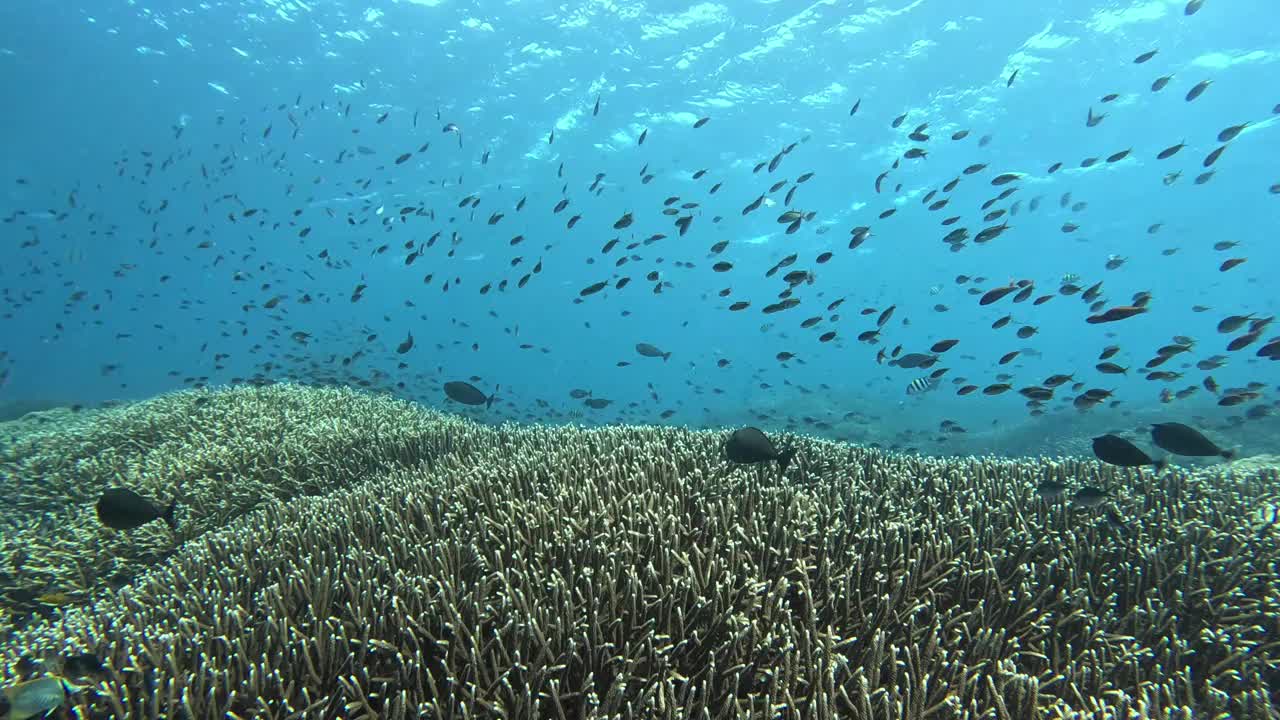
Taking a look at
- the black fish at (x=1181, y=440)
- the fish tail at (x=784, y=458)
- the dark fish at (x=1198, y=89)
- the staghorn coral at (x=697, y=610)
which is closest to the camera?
the staghorn coral at (x=697, y=610)

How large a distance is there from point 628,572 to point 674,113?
116 feet

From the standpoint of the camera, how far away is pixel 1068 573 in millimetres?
3547

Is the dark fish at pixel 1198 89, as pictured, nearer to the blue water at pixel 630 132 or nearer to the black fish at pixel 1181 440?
the blue water at pixel 630 132

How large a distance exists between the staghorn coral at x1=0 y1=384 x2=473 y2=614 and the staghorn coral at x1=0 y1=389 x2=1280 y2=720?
187cm

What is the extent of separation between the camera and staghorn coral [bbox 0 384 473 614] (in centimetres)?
538

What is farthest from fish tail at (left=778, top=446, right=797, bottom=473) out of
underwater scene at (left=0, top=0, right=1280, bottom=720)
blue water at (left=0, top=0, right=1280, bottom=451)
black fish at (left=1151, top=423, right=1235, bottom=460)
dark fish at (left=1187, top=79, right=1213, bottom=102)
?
dark fish at (left=1187, top=79, right=1213, bottom=102)

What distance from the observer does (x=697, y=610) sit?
2875 mm

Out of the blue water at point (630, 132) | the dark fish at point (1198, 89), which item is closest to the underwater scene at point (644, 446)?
the blue water at point (630, 132)

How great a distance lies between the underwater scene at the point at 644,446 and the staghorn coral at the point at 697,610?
30 mm

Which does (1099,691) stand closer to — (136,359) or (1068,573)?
(1068,573)

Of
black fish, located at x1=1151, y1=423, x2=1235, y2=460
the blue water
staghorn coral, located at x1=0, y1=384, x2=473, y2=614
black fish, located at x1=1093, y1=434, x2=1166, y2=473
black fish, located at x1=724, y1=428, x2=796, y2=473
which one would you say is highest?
the blue water

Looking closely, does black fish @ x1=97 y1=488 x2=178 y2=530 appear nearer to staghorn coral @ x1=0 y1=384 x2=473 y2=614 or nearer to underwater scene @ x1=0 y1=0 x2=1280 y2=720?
underwater scene @ x1=0 y1=0 x2=1280 y2=720

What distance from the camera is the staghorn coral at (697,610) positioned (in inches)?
99.7

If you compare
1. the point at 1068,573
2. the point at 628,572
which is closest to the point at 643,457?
the point at 628,572
